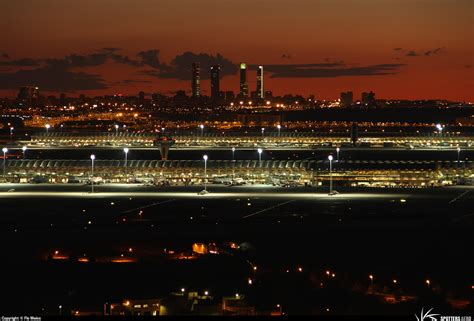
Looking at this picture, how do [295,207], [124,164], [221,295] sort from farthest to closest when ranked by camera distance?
1. [124,164]
2. [295,207]
3. [221,295]

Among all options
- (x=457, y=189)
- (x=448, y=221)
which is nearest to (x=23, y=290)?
(x=448, y=221)

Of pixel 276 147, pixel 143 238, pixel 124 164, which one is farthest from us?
pixel 276 147

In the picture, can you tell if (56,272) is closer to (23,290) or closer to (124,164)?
(23,290)

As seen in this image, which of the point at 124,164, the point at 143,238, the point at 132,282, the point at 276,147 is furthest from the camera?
the point at 276,147

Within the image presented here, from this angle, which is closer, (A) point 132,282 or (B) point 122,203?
(A) point 132,282

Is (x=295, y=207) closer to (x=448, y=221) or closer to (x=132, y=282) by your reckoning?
(x=448, y=221)

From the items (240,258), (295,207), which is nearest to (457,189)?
(295,207)

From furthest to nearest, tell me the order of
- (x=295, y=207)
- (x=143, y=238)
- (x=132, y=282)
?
(x=295, y=207)
(x=143, y=238)
(x=132, y=282)

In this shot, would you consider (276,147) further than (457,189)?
Yes
